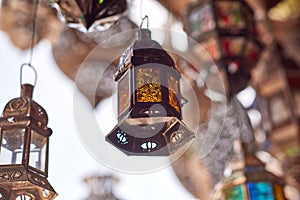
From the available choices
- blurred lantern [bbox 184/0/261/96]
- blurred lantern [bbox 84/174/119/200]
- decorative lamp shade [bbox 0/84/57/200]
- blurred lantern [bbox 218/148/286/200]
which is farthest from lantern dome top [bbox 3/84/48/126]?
blurred lantern [bbox 84/174/119/200]

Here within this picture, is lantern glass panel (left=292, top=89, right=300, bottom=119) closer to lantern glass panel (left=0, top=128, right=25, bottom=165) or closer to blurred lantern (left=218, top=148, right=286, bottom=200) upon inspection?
blurred lantern (left=218, top=148, right=286, bottom=200)

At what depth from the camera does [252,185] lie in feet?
6.59

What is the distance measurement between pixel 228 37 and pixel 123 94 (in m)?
0.51

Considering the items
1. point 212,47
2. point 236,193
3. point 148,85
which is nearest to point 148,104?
point 148,85

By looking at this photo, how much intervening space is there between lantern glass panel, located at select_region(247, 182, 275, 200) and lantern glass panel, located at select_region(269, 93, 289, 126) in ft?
1.34

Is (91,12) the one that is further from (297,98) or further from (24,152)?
(297,98)

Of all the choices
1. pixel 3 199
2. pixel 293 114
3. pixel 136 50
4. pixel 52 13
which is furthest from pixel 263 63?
pixel 52 13

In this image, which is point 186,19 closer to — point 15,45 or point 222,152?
point 15,45

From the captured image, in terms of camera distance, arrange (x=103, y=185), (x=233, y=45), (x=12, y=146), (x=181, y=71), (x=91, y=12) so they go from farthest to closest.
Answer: (x=103, y=185), (x=181, y=71), (x=12, y=146), (x=91, y=12), (x=233, y=45)

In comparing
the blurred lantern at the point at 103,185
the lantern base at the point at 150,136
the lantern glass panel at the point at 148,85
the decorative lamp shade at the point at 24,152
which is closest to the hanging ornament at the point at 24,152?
the decorative lamp shade at the point at 24,152

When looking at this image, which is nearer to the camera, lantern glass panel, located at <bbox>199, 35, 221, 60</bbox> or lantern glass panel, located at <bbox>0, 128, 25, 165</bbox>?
lantern glass panel, located at <bbox>199, 35, 221, 60</bbox>

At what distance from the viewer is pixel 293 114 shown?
2.22m

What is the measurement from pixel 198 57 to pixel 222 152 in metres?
3.38

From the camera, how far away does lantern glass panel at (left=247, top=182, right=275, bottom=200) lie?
6.51 feet
